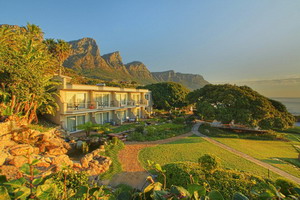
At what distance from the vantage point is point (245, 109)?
17.7 meters

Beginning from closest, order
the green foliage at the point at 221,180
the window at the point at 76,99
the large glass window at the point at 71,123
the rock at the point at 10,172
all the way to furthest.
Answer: the green foliage at the point at 221,180 < the rock at the point at 10,172 < the large glass window at the point at 71,123 < the window at the point at 76,99

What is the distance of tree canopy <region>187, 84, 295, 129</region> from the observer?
17.0 meters

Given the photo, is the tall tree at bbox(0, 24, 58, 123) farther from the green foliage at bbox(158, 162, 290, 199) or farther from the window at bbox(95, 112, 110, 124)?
the green foliage at bbox(158, 162, 290, 199)

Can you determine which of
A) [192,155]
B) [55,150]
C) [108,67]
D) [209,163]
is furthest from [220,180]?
[108,67]

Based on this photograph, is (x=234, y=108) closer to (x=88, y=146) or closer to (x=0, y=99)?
(x=88, y=146)

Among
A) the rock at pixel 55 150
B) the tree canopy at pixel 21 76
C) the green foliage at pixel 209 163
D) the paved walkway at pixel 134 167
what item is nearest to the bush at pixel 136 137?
the paved walkway at pixel 134 167

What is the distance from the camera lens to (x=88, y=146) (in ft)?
41.0

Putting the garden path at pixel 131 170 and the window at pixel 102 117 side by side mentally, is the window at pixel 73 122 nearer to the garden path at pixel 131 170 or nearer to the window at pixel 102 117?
the window at pixel 102 117

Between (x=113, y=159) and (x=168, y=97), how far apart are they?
2527cm

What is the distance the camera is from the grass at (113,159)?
804cm

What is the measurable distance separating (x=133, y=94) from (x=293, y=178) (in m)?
23.1

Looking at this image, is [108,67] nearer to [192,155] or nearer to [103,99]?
[103,99]

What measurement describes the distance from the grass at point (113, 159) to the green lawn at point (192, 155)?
5.87 feet

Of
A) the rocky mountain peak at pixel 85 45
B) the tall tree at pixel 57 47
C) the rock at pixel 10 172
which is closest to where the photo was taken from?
the rock at pixel 10 172
